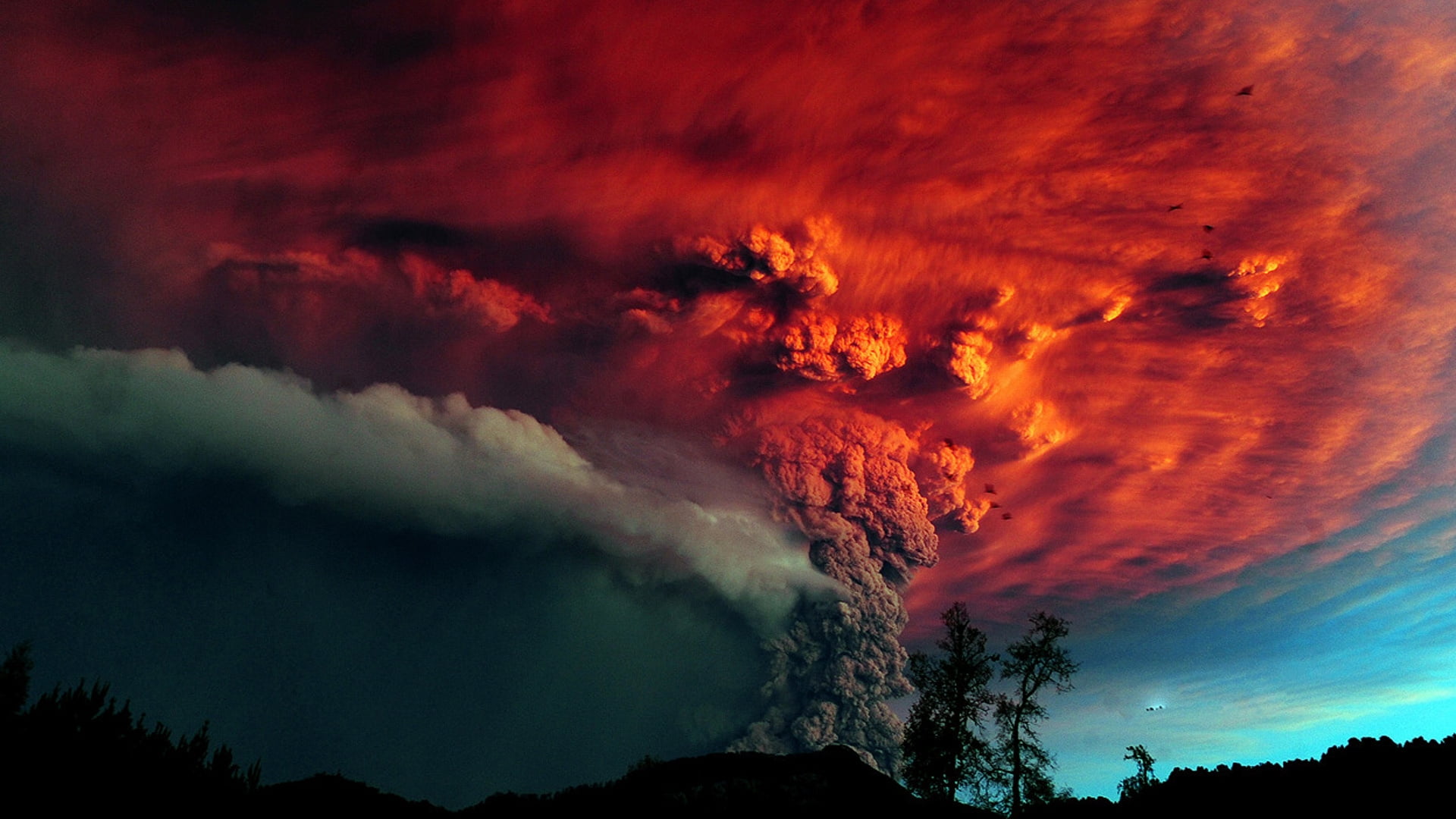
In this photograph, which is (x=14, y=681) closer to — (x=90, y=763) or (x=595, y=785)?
(x=90, y=763)

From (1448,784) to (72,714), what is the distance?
46.2 m

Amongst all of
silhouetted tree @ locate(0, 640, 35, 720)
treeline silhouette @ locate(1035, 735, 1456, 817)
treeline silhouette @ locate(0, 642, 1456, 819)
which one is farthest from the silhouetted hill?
silhouetted tree @ locate(0, 640, 35, 720)

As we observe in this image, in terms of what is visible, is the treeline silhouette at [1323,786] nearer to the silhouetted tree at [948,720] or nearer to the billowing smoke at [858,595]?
the silhouetted tree at [948,720]

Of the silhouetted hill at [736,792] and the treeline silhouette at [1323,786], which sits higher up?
the treeline silhouette at [1323,786]

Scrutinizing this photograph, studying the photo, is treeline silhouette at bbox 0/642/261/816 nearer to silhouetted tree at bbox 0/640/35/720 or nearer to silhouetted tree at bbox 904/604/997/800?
silhouetted tree at bbox 0/640/35/720

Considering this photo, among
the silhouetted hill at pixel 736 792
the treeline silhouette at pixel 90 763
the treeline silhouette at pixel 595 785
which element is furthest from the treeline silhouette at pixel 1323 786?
the treeline silhouette at pixel 90 763

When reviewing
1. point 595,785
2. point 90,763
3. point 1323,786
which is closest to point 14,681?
point 90,763

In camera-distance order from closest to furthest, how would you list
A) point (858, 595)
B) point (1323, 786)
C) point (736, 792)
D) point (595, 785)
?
point (1323, 786)
point (736, 792)
point (595, 785)
point (858, 595)

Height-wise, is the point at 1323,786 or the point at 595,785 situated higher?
the point at 1323,786

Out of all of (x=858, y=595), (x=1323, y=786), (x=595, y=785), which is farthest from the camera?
(x=858, y=595)

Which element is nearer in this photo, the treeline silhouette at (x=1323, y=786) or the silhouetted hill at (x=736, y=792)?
the treeline silhouette at (x=1323, y=786)

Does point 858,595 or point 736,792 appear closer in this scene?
point 736,792

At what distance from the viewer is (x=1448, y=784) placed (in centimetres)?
2373

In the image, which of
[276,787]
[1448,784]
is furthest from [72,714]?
[1448,784]
